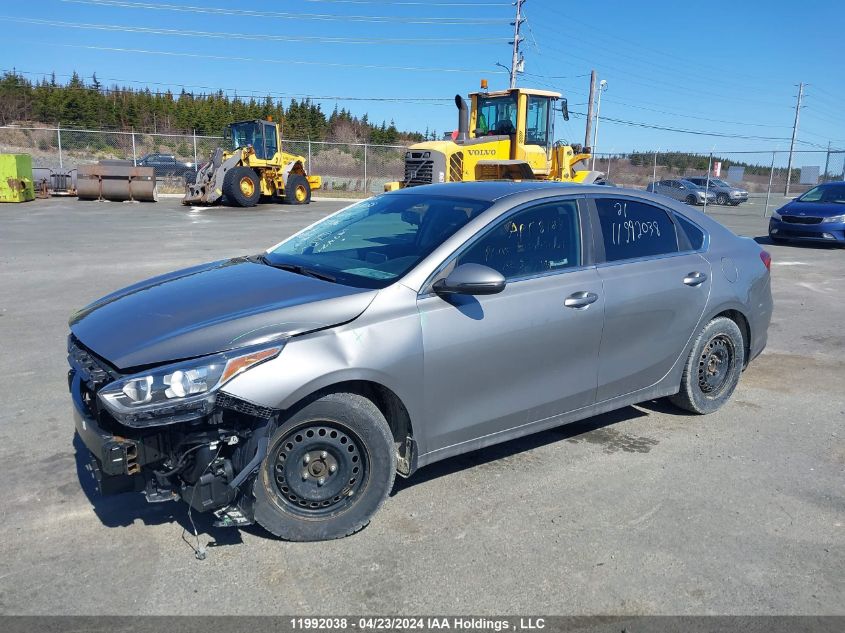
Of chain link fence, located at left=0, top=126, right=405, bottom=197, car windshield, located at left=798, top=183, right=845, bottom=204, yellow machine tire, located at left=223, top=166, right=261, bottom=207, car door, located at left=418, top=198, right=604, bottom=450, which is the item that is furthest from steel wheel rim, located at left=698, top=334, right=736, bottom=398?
chain link fence, located at left=0, top=126, right=405, bottom=197

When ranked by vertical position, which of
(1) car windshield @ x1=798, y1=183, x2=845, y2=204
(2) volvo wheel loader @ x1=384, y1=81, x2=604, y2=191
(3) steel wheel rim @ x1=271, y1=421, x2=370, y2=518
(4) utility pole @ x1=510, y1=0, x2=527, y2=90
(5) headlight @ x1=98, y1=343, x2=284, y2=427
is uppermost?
(4) utility pole @ x1=510, y1=0, x2=527, y2=90

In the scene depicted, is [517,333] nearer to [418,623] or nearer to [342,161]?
[418,623]

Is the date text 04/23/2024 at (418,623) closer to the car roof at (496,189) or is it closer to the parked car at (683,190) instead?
the car roof at (496,189)

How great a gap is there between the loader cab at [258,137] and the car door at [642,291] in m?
23.5

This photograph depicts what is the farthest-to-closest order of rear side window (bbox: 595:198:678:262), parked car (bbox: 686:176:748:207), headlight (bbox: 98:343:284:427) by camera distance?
parked car (bbox: 686:176:748:207)
rear side window (bbox: 595:198:678:262)
headlight (bbox: 98:343:284:427)

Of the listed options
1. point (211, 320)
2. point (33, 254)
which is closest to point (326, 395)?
point (211, 320)

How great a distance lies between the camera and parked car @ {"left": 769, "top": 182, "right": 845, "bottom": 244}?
15422 mm

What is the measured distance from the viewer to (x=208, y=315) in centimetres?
332

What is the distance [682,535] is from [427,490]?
1.35 metres

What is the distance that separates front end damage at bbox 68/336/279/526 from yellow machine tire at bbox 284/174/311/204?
25139mm

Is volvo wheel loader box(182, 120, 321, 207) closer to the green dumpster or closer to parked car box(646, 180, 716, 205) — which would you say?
the green dumpster

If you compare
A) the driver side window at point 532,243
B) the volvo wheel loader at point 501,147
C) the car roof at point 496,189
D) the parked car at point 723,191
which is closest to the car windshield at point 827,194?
the volvo wheel loader at point 501,147

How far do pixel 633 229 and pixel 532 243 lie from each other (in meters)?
0.93

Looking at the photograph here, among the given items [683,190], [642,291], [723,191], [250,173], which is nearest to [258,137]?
[250,173]
